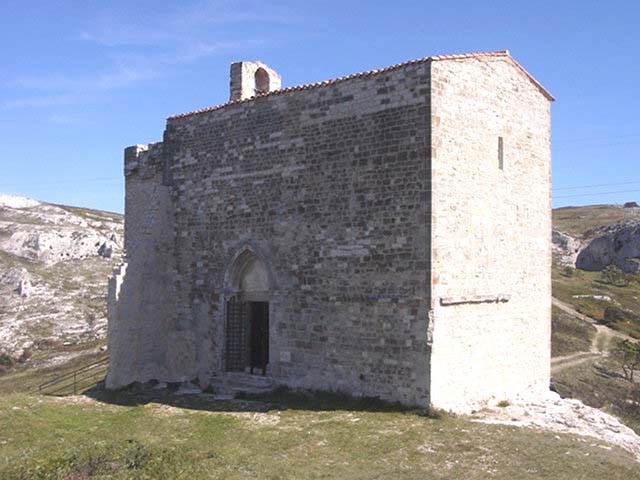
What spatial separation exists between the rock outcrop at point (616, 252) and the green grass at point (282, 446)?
56963 mm

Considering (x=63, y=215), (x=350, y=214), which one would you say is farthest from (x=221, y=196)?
(x=63, y=215)

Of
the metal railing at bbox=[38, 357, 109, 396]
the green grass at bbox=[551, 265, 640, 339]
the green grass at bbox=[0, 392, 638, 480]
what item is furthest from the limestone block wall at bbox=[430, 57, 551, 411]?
the green grass at bbox=[551, 265, 640, 339]

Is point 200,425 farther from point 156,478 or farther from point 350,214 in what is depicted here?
point 350,214

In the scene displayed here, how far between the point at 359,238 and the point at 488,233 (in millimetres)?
2904

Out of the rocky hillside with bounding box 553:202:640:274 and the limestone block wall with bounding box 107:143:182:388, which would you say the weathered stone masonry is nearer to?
the limestone block wall with bounding box 107:143:182:388

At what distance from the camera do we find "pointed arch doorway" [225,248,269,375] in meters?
15.5

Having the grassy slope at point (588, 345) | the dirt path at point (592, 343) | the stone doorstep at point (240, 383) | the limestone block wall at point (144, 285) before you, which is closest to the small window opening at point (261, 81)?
the limestone block wall at point (144, 285)

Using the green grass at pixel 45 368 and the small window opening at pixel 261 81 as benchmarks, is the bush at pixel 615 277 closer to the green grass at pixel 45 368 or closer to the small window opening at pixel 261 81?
the green grass at pixel 45 368

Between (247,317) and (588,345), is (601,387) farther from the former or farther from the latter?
(247,317)

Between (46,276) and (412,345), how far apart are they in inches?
1696

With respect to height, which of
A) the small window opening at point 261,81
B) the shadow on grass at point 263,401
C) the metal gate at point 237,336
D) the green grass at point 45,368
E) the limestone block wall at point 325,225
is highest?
the small window opening at point 261,81

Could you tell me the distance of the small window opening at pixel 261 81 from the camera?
18378mm

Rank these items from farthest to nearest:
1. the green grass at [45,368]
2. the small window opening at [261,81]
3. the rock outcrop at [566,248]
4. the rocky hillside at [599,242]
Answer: the rock outcrop at [566,248], the rocky hillside at [599,242], the green grass at [45,368], the small window opening at [261,81]

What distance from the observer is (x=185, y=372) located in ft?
54.3
